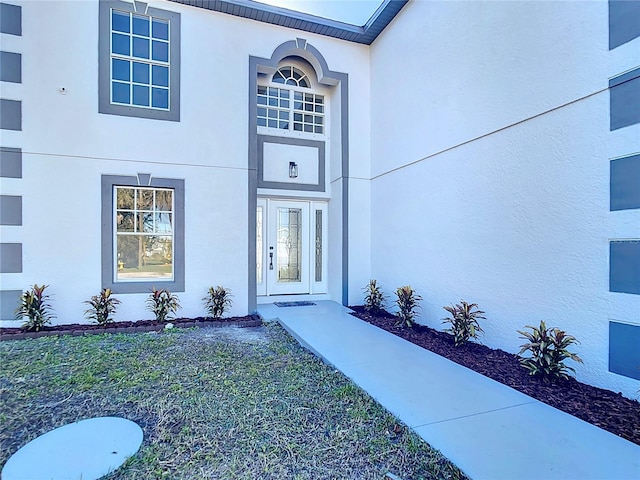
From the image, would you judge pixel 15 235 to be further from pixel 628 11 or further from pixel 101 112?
pixel 628 11

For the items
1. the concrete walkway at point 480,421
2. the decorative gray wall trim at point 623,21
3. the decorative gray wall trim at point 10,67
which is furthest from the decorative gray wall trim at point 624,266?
Result: the decorative gray wall trim at point 10,67

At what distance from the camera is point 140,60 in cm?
645

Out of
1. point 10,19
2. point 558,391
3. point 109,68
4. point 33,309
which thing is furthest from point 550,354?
point 10,19

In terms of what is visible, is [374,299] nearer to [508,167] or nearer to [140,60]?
[508,167]

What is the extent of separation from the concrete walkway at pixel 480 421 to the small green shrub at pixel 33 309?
4.59 meters

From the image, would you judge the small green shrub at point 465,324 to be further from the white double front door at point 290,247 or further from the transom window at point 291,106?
the transom window at point 291,106

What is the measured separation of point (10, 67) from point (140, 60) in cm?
198

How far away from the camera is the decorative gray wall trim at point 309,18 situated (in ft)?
21.9

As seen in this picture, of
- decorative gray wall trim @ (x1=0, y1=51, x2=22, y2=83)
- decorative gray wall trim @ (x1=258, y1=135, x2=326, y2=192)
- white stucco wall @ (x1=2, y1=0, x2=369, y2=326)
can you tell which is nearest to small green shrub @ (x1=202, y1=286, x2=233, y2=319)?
white stucco wall @ (x1=2, y1=0, x2=369, y2=326)

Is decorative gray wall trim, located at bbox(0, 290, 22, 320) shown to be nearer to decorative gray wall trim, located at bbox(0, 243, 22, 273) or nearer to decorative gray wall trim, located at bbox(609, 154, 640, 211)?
decorative gray wall trim, located at bbox(0, 243, 22, 273)

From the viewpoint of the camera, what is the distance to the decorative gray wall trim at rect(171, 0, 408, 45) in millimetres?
6688

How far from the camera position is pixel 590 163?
3594 mm

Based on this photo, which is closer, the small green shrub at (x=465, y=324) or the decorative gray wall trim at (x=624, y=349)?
the decorative gray wall trim at (x=624, y=349)

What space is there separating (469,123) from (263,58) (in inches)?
174
